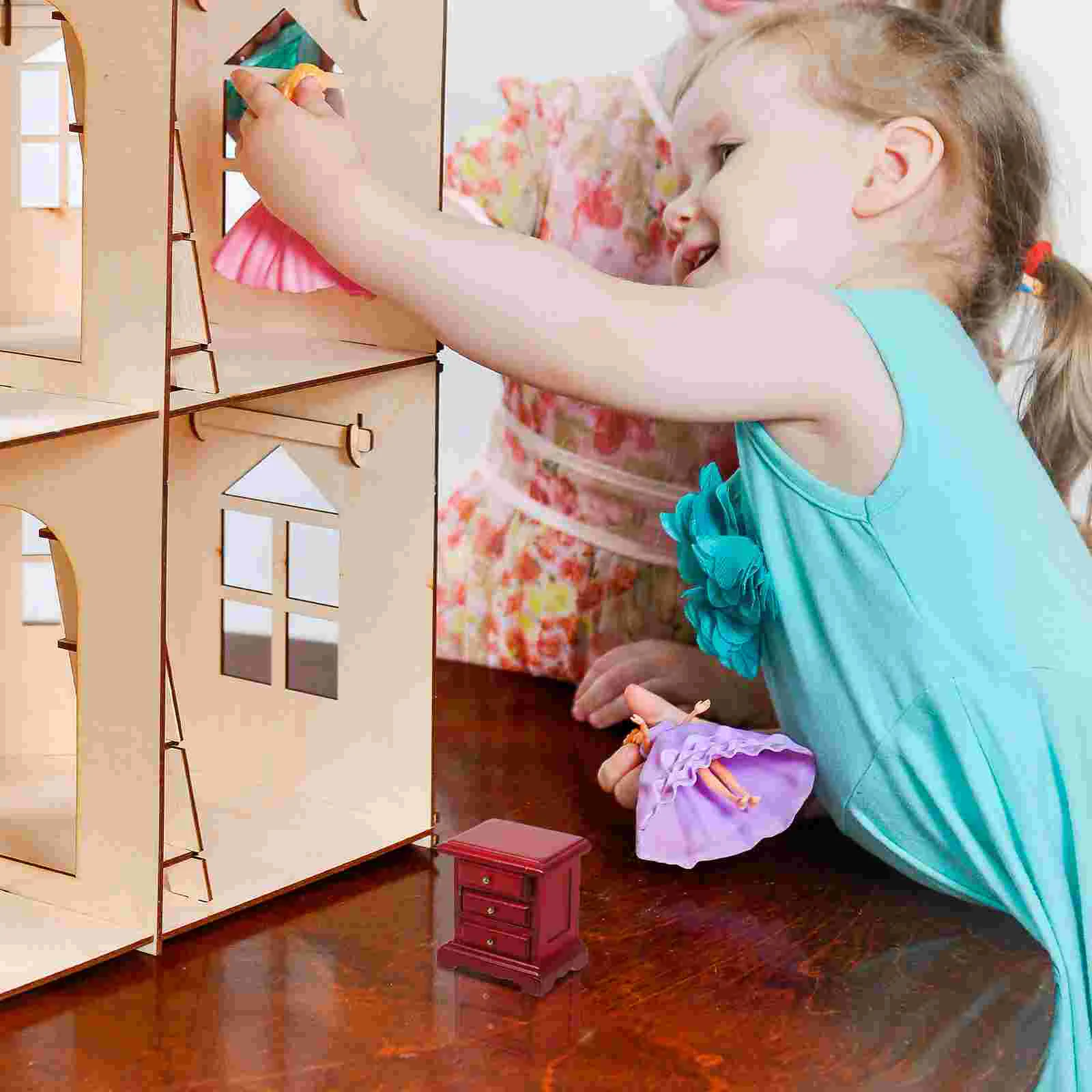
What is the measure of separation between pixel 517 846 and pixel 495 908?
0.04 m

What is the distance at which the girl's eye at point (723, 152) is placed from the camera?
3.58ft

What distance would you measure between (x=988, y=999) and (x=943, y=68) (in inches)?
23.6

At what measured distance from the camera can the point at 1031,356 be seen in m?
1.24

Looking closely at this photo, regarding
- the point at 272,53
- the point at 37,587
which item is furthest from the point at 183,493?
the point at 37,587

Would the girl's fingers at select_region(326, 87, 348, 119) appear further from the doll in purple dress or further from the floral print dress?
the doll in purple dress

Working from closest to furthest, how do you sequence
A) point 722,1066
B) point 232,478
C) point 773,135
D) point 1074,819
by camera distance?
point 722,1066, point 1074,819, point 773,135, point 232,478

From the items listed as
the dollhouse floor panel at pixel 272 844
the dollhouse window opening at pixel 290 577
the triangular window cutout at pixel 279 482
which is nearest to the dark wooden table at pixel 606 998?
the dollhouse floor panel at pixel 272 844

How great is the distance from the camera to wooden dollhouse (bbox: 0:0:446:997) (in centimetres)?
84

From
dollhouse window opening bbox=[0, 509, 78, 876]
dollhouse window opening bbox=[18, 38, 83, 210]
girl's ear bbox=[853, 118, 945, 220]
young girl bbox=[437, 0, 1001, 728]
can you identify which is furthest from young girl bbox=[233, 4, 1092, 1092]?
dollhouse window opening bbox=[18, 38, 83, 210]

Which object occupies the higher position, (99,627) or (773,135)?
(773,135)

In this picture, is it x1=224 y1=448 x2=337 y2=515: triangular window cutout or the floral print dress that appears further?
x1=224 y1=448 x2=337 y2=515: triangular window cutout

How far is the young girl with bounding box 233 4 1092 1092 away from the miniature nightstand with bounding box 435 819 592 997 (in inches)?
8.8

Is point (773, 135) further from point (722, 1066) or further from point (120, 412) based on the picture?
point (722, 1066)

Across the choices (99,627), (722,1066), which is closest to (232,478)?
(99,627)
